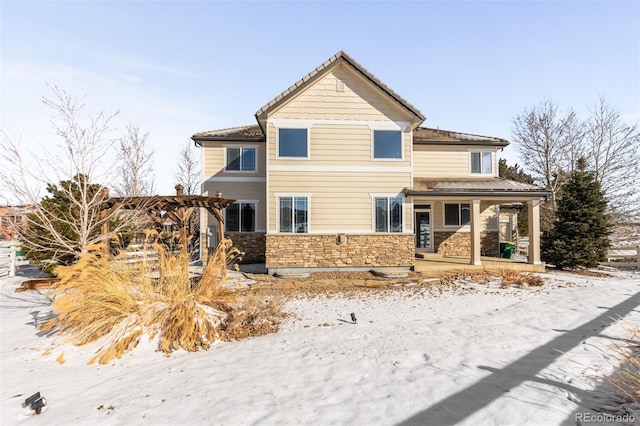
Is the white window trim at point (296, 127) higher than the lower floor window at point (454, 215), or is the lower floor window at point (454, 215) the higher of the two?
the white window trim at point (296, 127)

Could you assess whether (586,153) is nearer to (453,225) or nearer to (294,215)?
(453,225)

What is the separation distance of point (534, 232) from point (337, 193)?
8.29m

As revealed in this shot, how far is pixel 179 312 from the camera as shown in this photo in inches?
190

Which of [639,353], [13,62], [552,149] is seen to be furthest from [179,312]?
[552,149]

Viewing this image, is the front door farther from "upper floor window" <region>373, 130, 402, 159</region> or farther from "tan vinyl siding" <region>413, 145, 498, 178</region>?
"upper floor window" <region>373, 130, 402, 159</region>

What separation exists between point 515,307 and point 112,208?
1043cm

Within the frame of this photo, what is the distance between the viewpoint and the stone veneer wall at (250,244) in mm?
14094

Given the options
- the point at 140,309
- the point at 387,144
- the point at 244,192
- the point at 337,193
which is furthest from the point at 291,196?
the point at 140,309

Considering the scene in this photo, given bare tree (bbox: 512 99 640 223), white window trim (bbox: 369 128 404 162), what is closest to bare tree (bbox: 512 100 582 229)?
bare tree (bbox: 512 99 640 223)

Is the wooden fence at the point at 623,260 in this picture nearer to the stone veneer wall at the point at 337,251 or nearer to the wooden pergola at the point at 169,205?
the stone veneer wall at the point at 337,251

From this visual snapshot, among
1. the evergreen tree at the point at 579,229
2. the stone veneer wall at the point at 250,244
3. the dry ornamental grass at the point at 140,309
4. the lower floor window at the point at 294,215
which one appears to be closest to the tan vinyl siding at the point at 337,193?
the lower floor window at the point at 294,215

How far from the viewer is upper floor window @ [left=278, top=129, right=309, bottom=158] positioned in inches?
448

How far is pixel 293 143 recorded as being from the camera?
450 inches

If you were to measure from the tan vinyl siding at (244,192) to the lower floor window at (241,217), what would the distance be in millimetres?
249
